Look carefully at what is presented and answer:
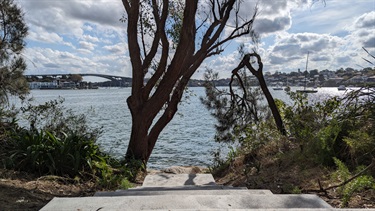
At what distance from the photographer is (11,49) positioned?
8.05m

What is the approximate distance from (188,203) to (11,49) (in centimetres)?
763

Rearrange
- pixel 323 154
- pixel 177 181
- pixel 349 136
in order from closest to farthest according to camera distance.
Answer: pixel 349 136 < pixel 323 154 < pixel 177 181

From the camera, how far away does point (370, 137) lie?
3.70 metres

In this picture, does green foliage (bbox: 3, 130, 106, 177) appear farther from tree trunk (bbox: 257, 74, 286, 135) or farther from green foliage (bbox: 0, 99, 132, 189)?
tree trunk (bbox: 257, 74, 286, 135)

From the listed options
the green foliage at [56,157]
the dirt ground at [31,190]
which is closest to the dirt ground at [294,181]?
the green foliage at [56,157]

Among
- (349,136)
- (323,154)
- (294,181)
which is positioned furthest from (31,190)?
(349,136)

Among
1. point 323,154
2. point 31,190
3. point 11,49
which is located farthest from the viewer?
point 11,49

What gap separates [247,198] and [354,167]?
2.34 meters

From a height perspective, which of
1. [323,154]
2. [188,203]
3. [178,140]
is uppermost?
[188,203]

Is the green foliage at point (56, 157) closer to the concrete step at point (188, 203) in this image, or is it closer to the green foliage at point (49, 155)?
the green foliage at point (49, 155)

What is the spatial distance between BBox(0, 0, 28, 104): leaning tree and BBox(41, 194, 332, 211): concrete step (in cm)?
663

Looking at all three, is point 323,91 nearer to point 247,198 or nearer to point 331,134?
point 331,134

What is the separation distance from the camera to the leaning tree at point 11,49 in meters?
7.70

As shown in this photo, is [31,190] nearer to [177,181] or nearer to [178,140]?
[177,181]
